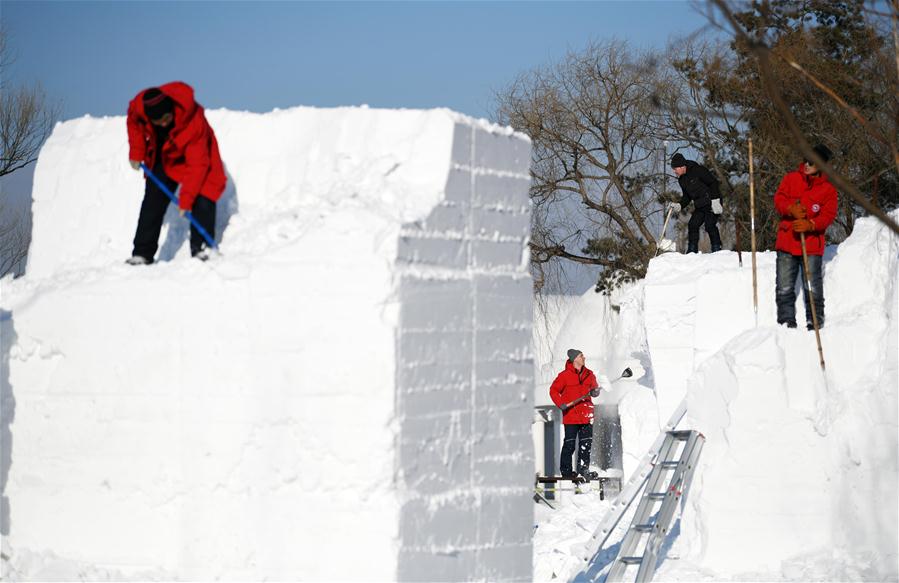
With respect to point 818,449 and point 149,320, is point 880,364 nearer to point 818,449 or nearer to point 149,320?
point 818,449

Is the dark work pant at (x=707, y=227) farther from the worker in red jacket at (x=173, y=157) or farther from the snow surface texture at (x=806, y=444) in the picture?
the worker in red jacket at (x=173, y=157)

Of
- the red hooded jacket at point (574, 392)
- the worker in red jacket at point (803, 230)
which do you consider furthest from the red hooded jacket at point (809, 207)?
the red hooded jacket at point (574, 392)

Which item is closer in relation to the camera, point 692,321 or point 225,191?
point 225,191

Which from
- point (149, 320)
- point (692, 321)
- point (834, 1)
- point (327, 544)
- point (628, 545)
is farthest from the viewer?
point (834, 1)

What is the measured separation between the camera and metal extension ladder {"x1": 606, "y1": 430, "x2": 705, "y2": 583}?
851 cm

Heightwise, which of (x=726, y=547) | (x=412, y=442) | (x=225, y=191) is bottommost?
(x=726, y=547)

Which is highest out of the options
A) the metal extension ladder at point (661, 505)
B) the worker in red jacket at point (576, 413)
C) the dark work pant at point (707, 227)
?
the dark work pant at point (707, 227)

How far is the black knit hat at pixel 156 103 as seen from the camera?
251 inches

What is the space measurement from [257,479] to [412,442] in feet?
2.32

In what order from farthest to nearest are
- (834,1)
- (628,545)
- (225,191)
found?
(834,1) < (628,545) < (225,191)

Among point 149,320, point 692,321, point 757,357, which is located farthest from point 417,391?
point 692,321

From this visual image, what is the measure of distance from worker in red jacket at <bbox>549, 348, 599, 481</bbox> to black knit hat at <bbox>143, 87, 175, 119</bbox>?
755 cm

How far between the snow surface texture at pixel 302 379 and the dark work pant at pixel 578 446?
6.91 meters

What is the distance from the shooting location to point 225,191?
661cm
